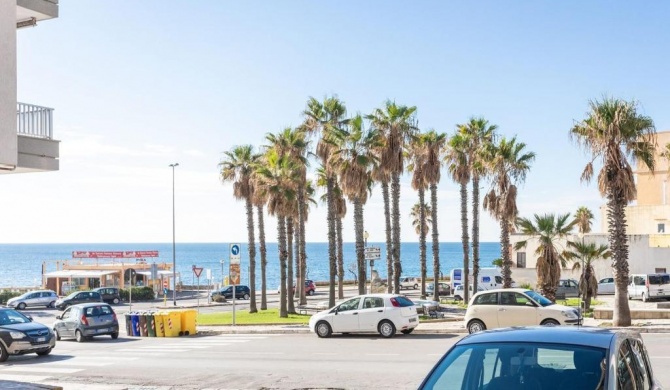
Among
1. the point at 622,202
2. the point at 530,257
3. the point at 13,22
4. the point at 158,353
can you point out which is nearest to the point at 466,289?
the point at 530,257

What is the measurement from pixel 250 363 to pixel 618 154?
47.8 ft

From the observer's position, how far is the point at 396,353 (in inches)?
854

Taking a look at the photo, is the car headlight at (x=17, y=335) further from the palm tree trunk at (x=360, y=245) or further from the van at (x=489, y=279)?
the van at (x=489, y=279)

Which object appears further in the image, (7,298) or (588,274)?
(7,298)

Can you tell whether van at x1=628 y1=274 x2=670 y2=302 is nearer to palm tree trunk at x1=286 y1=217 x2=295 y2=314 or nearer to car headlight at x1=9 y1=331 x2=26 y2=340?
palm tree trunk at x1=286 y1=217 x2=295 y2=314

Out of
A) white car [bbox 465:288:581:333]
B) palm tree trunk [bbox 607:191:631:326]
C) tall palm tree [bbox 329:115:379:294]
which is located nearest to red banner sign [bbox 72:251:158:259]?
tall palm tree [bbox 329:115:379:294]

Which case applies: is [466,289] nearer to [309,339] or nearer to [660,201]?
[309,339]

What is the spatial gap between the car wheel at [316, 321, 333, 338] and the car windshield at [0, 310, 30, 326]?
9813 mm

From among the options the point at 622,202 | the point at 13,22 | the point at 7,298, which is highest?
the point at 13,22

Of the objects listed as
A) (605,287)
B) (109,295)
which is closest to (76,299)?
(109,295)

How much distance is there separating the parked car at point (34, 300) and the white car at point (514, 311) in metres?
46.1

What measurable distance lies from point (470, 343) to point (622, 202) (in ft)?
74.7

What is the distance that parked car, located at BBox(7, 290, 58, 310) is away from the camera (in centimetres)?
6116

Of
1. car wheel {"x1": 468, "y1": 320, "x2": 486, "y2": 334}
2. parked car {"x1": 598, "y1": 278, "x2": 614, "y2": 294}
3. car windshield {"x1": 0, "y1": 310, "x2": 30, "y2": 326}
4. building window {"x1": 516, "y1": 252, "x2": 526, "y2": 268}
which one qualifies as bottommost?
parked car {"x1": 598, "y1": 278, "x2": 614, "y2": 294}
